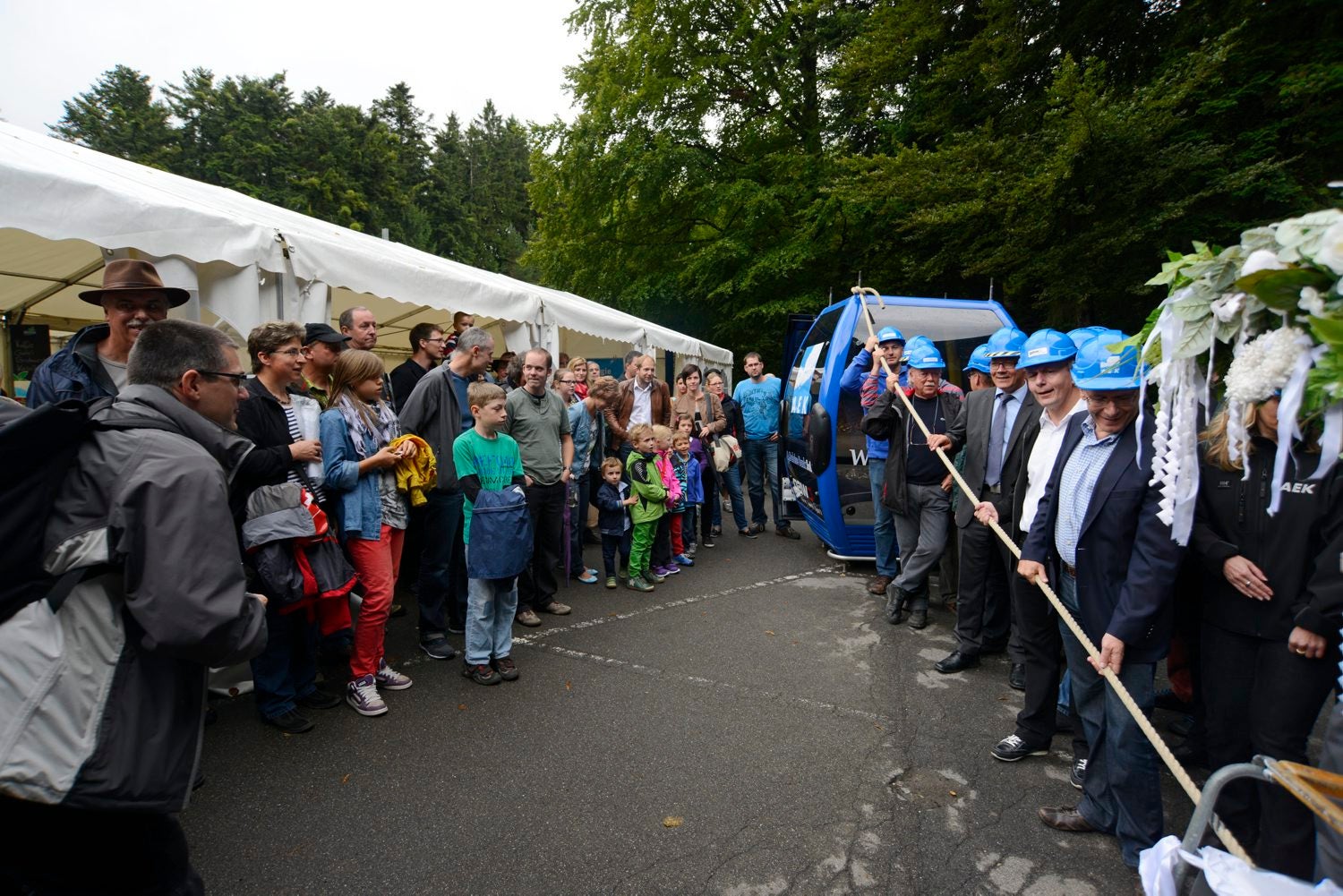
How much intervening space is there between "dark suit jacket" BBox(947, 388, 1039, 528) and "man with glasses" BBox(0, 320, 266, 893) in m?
3.77

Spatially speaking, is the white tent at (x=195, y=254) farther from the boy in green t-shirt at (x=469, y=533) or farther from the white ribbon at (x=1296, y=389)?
the white ribbon at (x=1296, y=389)

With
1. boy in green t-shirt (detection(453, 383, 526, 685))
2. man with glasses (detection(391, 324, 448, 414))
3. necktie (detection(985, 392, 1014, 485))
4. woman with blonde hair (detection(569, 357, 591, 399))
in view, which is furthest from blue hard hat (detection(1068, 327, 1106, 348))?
woman with blonde hair (detection(569, 357, 591, 399))

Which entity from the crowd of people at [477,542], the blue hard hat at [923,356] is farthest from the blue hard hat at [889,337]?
the blue hard hat at [923,356]

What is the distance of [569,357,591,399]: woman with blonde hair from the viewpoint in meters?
7.13

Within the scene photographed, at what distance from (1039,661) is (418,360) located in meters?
4.51

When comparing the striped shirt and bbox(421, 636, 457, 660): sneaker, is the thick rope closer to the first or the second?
the striped shirt

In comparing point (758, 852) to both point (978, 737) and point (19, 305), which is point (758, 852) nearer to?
point (978, 737)

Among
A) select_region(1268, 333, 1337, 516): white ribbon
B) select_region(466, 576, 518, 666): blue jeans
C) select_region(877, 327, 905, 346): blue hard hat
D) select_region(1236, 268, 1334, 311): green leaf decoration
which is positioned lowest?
select_region(466, 576, 518, 666): blue jeans

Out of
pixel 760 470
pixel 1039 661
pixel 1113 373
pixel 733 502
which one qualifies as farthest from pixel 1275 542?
pixel 760 470

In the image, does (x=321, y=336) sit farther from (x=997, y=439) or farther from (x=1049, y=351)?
(x=997, y=439)

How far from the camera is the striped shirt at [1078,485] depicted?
108 inches

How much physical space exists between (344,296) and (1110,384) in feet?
28.1

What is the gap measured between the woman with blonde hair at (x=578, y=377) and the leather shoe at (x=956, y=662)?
426 cm

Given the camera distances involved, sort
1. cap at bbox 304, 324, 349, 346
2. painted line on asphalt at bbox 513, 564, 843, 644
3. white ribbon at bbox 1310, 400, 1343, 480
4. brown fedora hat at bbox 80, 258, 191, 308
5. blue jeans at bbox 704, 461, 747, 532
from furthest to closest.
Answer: blue jeans at bbox 704, 461, 747, 532
painted line on asphalt at bbox 513, 564, 843, 644
cap at bbox 304, 324, 349, 346
brown fedora hat at bbox 80, 258, 191, 308
white ribbon at bbox 1310, 400, 1343, 480
